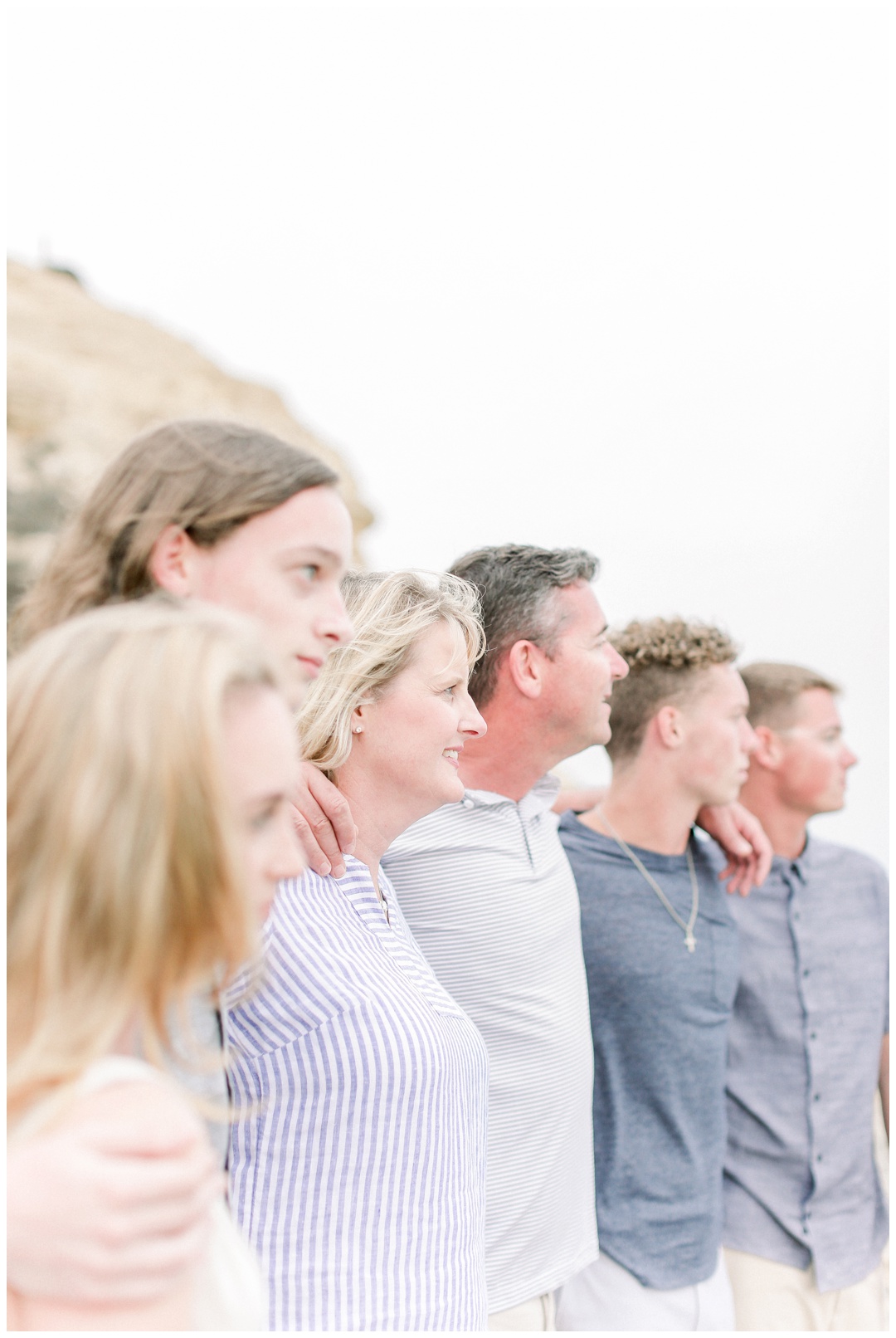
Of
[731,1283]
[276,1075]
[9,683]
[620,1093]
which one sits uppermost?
[9,683]

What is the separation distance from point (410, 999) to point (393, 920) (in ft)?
0.85

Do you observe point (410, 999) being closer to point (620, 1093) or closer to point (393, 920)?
point (393, 920)

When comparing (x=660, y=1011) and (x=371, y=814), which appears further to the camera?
(x=660, y=1011)

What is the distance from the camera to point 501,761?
7.92 feet

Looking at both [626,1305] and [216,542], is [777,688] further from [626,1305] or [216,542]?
[216,542]

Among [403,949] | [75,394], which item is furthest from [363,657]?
[75,394]

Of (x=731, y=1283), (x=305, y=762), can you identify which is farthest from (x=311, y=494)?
(x=731, y=1283)

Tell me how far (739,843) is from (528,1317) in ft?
4.02

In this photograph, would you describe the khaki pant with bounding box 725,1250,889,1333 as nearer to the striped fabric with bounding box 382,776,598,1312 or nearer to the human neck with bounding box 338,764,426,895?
the striped fabric with bounding box 382,776,598,1312

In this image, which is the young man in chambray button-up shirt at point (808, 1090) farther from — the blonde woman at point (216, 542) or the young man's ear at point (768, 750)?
the blonde woman at point (216, 542)

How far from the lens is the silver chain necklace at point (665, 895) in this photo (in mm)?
2598

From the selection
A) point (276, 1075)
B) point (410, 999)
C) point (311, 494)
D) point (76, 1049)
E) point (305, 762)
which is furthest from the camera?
point (305, 762)

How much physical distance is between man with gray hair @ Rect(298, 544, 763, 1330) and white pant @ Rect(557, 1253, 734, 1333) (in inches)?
8.5

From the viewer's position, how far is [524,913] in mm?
2184
